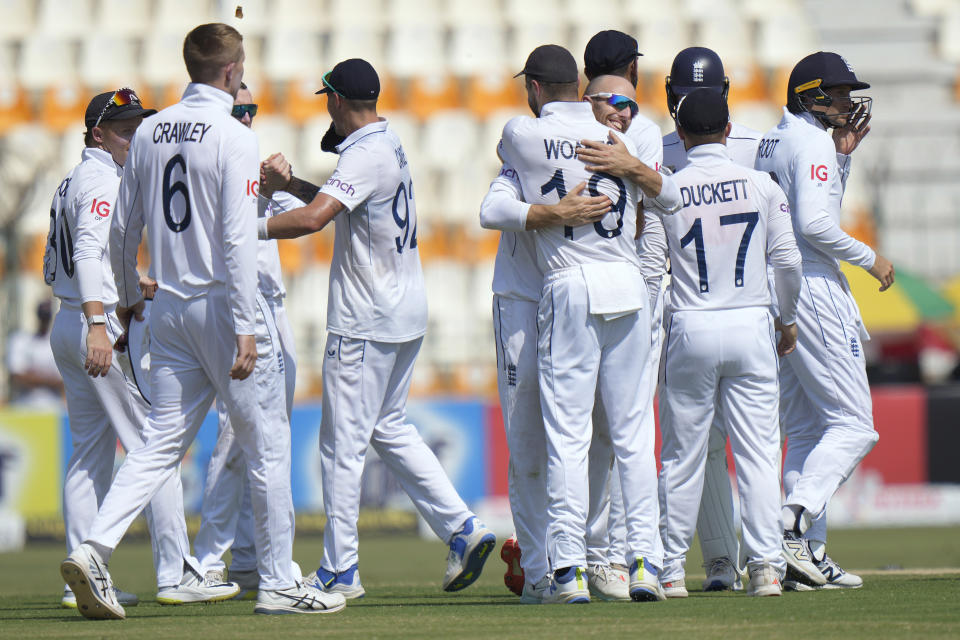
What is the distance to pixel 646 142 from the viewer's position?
6551mm

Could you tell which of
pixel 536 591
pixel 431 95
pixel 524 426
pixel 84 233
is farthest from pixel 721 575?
pixel 431 95

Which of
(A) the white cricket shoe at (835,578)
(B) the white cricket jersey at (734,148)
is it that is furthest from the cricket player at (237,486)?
(A) the white cricket shoe at (835,578)

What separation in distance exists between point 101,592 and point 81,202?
207cm

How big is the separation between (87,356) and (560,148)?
243 cm

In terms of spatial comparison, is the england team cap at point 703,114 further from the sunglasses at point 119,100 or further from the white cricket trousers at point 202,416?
the sunglasses at point 119,100

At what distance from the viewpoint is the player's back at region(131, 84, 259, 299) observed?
5.88 meters

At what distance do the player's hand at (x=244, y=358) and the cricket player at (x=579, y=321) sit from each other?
1.29 m

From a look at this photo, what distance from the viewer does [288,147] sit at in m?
22.2

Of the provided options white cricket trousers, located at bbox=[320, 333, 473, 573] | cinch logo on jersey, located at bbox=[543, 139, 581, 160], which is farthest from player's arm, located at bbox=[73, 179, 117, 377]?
cinch logo on jersey, located at bbox=[543, 139, 581, 160]

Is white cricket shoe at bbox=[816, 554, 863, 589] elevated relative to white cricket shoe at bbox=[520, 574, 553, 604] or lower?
lower

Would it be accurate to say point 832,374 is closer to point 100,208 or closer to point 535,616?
A: point 535,616

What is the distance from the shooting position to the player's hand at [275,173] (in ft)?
21.5

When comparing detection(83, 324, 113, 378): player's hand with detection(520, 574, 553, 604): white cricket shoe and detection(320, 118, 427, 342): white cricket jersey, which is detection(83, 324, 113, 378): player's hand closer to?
detection(320, 118, 427, 342): white cricket jersey

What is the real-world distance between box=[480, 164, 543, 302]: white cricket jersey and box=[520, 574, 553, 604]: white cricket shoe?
1289mm
